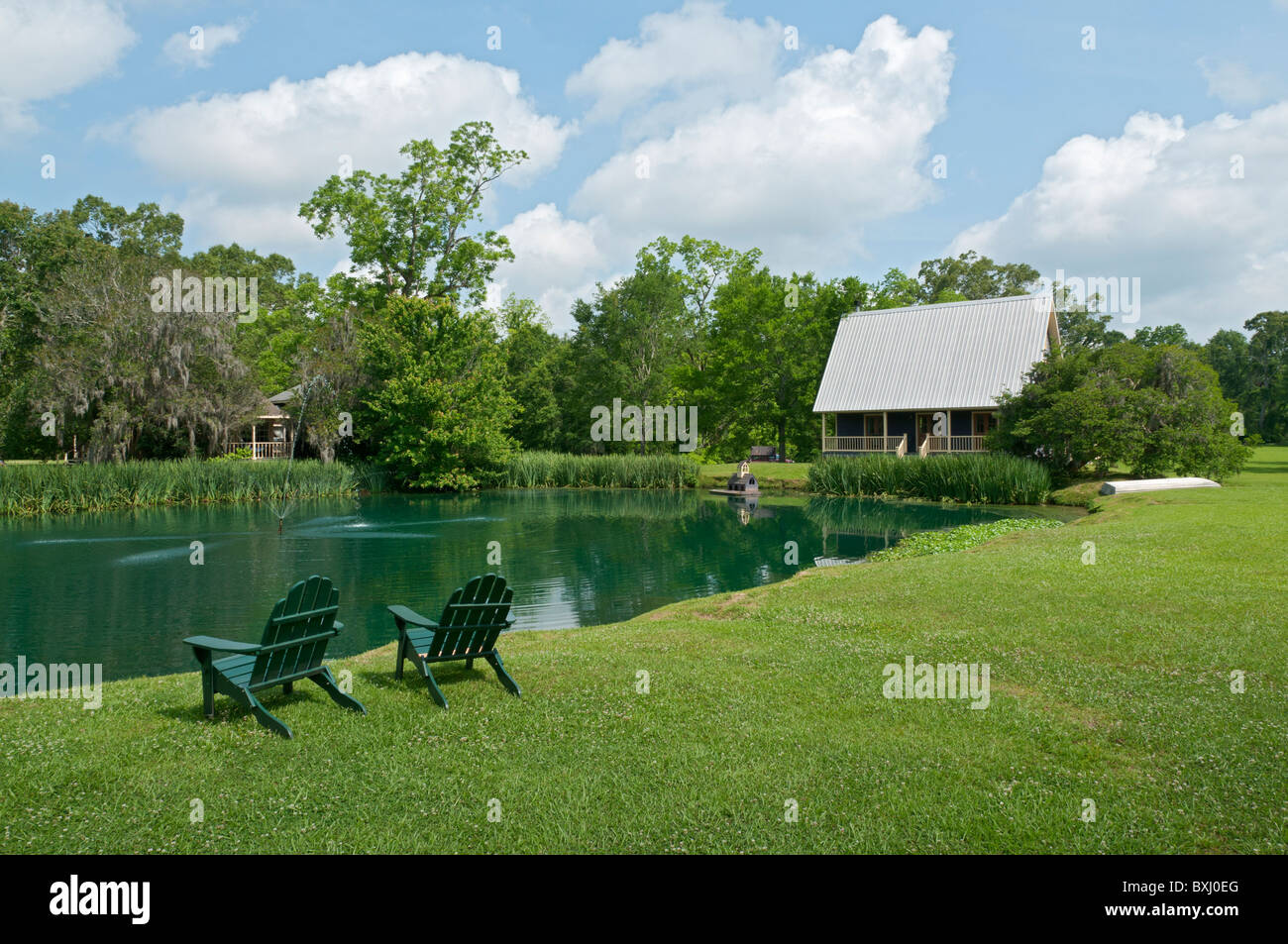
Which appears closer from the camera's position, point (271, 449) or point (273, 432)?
point (271, 449)

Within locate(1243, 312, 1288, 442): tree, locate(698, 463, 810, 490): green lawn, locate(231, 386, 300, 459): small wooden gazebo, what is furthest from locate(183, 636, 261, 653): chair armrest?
locate(1243, 312, 1288, 442): tree

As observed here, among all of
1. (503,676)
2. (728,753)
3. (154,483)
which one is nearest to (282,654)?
(503,676)

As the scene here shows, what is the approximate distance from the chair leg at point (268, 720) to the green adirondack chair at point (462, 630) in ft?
3.59

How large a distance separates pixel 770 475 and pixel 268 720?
37.4 m

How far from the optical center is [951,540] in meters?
18.2

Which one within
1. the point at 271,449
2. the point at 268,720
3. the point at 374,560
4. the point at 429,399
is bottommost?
the point at 374,560

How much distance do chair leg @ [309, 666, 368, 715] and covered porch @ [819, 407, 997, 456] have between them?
36189mm

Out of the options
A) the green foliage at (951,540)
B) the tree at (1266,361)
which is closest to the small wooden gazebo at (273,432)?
the green foliage at (951,540)

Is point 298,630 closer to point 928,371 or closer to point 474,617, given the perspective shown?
point 474,617

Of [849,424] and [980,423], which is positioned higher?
[849,424]

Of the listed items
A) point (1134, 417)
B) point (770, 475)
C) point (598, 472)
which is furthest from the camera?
point (598, 472)

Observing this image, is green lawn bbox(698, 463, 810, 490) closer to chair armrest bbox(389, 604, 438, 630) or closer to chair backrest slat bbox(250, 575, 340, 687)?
chair armrest bbox(389, 604, 438, 630)

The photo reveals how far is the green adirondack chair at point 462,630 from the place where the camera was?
6543 millimetres
